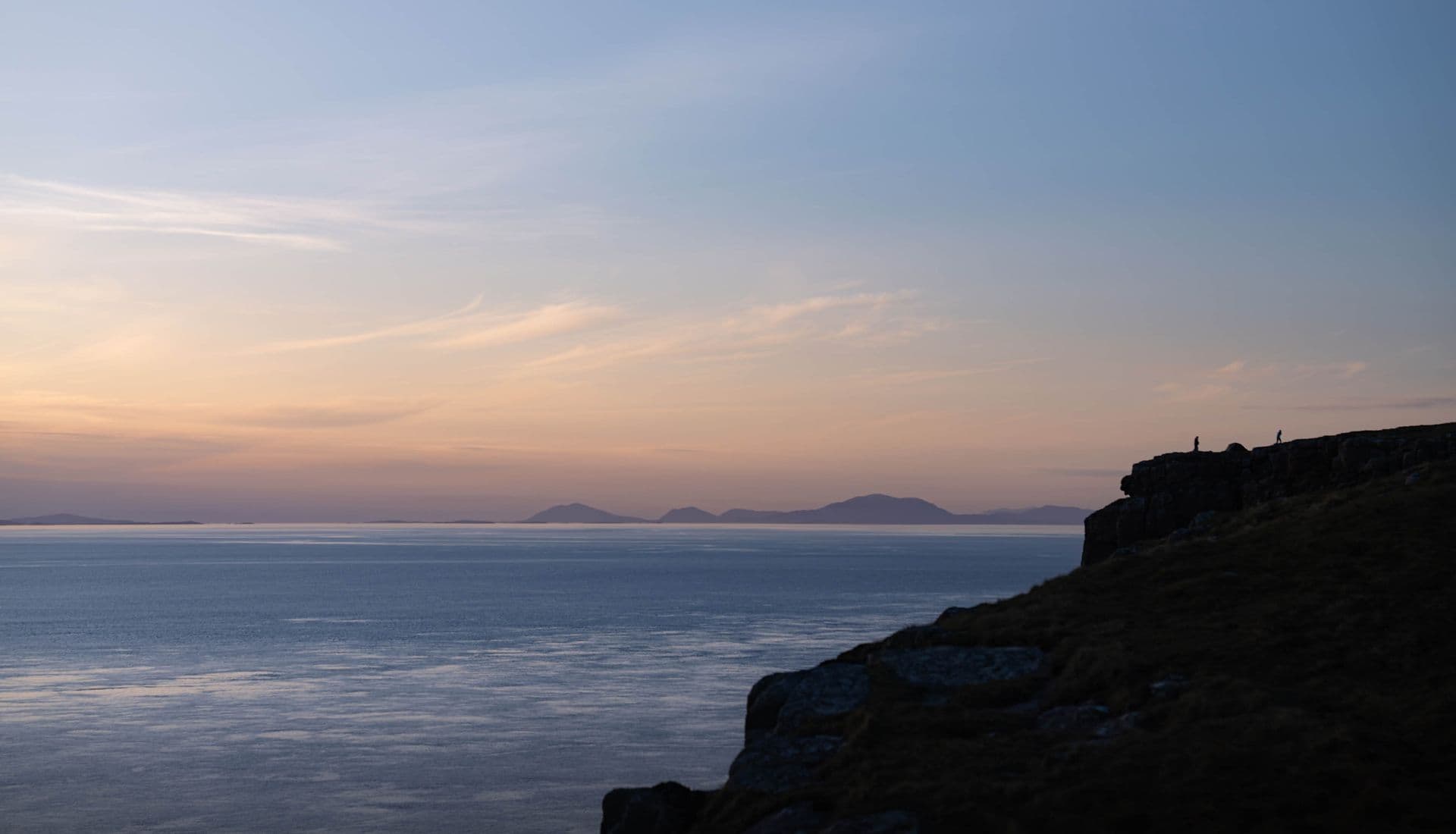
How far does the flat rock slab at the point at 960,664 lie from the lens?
2973 cm

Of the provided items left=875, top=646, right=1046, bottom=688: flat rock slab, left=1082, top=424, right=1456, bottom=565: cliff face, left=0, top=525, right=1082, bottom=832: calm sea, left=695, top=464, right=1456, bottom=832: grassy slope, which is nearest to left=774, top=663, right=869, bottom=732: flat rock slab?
left=695, top=464, right=1456, bottom=832: grassy slope

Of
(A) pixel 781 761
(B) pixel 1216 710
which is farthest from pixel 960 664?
(B) pixel 1216 710

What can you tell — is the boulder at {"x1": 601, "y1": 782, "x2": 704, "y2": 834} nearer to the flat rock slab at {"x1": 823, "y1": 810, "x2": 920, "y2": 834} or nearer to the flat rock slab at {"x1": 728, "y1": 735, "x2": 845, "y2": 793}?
the flat rock slab at {"x1": 728, "y1": 735, "x2": 845, "y2": 793}

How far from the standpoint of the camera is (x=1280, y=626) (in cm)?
2995

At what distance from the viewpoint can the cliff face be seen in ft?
165

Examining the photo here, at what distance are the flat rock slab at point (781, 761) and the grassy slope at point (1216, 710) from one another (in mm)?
558

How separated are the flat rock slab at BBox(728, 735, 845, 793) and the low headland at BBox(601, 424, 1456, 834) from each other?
2.4 inches

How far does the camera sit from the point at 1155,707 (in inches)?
995

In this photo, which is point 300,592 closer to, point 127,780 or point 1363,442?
point 127,780

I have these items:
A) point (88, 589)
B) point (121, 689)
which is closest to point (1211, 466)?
point (121, 689)

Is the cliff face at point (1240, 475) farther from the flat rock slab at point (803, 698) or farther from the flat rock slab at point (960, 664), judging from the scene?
the flat rock slab at point (803, 698)

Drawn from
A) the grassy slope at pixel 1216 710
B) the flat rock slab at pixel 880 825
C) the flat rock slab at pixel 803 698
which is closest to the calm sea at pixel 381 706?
the flat rock slab at pixel 803 698

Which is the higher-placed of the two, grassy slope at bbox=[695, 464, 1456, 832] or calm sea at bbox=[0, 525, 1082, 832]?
grassy slope at bbox=[695, 464, 1456, 832]

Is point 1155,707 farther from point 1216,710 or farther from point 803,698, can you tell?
point 803,698
